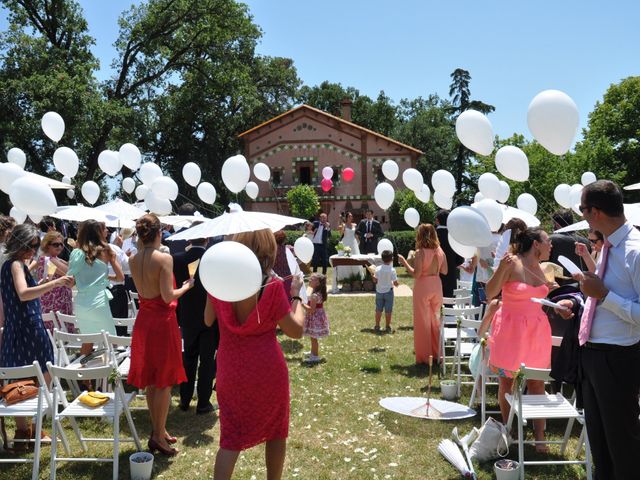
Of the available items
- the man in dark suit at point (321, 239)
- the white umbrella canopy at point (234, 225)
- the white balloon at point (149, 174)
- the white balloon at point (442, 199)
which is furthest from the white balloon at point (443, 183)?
the man in dark suit at point (321, 239)

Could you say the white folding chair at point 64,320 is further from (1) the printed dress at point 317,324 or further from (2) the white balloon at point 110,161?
(2) the white balloon at point 110,161

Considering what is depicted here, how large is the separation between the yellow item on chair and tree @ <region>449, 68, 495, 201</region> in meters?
41.3

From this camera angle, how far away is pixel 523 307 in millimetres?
4422

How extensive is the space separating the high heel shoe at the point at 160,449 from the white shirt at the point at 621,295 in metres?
3.31

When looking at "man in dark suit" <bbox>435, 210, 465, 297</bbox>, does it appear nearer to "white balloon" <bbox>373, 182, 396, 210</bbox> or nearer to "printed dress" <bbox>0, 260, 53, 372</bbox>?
"white balloon" <bbox>373, 182, 396, 210</bbox>

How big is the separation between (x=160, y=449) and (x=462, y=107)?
45.9m

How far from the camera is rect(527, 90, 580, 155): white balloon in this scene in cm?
440

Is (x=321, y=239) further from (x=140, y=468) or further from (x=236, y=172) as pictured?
(x=140, y=468)

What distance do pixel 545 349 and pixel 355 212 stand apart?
27639 mm

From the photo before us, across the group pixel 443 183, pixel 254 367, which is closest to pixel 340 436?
pixel 254 367

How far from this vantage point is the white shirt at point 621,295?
2.92 m

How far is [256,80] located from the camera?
36781mm

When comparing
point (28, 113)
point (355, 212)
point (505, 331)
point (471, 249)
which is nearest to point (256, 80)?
point (355, 212)

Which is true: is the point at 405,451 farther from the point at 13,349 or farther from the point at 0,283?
the point at 0,283
